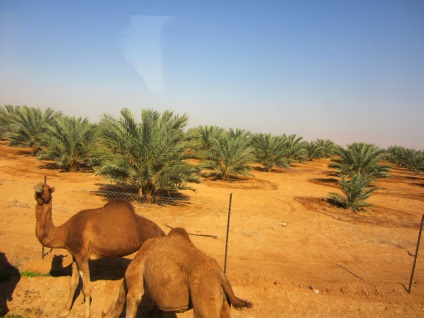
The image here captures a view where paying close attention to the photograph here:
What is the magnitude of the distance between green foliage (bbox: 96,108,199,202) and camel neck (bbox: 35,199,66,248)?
213 inches

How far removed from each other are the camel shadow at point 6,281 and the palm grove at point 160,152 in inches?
175

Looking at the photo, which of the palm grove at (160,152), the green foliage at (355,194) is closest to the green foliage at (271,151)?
the palm grove at (160,152)

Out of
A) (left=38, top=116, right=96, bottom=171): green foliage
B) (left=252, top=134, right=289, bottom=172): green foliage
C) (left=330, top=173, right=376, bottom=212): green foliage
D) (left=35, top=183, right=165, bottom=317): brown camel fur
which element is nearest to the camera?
(left=35, top=183, right=165, bottom=317): brown camel fur

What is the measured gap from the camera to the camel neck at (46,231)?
3996mm

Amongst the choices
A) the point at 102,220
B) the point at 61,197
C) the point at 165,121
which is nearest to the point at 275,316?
the point at 102,220

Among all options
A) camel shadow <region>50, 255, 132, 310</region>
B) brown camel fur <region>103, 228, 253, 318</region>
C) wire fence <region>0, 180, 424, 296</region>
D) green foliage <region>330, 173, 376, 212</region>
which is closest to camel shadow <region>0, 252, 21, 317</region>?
camel shadow <region>50, 255, 132, 310</region>

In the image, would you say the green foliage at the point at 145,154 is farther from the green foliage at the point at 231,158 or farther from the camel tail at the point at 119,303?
the camel tail at the point at 119,303

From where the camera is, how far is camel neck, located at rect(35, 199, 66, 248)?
157 inches

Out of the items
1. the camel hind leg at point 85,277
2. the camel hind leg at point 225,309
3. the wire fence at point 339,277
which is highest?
the camel hind leg at point 225,309

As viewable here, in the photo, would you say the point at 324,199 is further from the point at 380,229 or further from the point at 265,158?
the point at 265,158

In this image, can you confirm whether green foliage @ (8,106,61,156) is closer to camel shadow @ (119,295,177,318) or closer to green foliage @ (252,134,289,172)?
green foliage @ (252,134,289,172)

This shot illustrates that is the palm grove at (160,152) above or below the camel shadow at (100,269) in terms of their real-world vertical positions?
above

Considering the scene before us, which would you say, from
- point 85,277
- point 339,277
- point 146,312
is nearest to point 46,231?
point 85,277

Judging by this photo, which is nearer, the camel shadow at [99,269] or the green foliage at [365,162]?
the camel shadow at [99,269]
